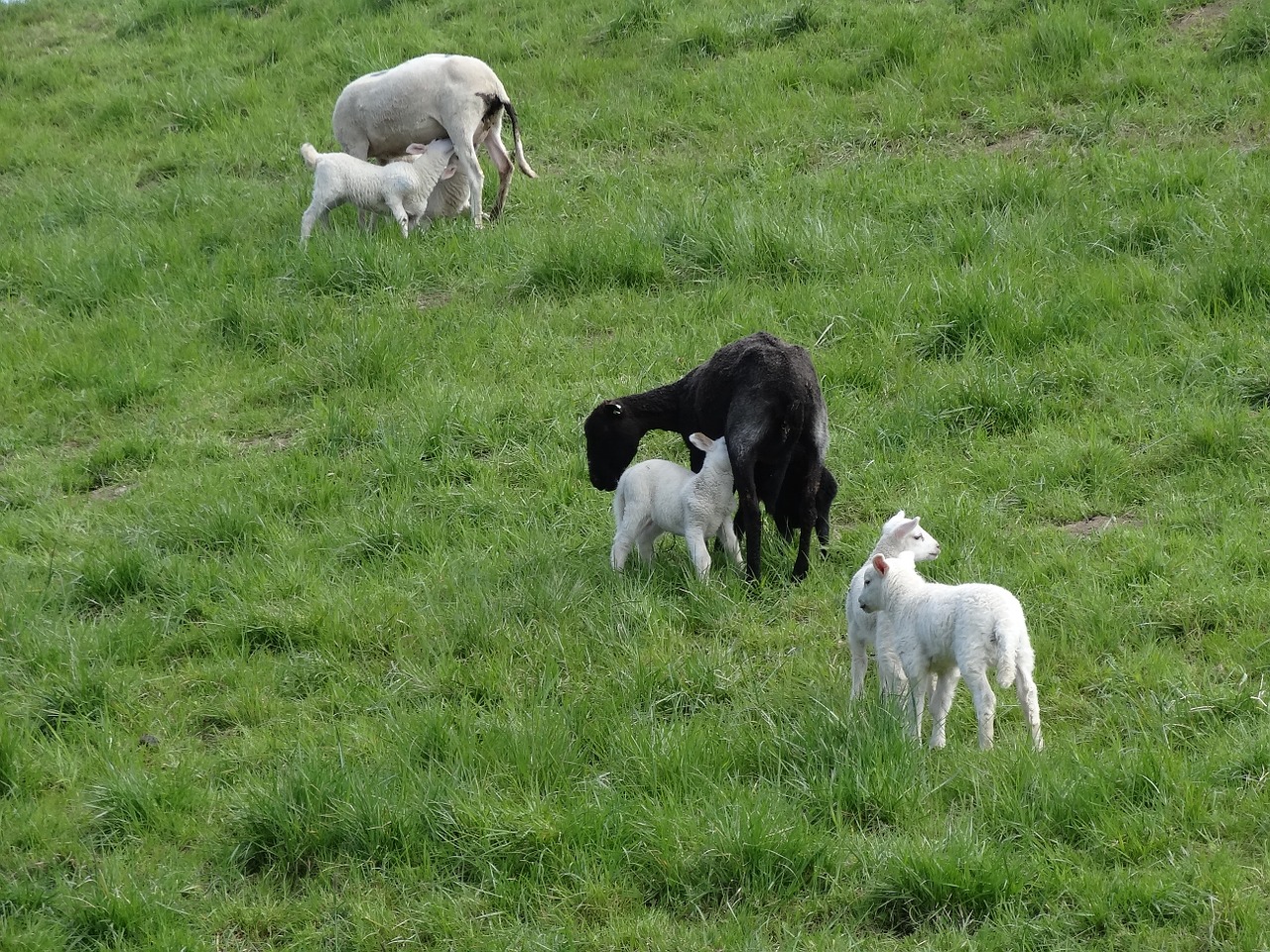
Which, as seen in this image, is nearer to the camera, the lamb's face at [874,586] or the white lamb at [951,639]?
the white lamb at [951,639]

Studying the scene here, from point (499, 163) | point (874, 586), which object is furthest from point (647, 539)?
point (499, 163)

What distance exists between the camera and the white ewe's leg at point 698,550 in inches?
259

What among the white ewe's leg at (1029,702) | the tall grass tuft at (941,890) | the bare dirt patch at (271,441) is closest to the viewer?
the tall grass tuft at (941,890)

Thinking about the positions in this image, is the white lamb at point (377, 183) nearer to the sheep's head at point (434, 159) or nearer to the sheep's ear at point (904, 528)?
the sheep's head at point (434, 159)

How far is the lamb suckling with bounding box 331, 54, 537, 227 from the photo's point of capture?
11.3 metres

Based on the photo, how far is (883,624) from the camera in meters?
5.41

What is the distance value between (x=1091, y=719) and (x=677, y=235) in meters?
5.50

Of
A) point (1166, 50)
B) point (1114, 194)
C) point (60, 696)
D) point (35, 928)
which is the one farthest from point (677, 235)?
point (35, 928)

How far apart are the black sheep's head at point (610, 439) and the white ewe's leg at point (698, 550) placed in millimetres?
754

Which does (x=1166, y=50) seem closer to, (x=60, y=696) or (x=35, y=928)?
(x=60, y=696)

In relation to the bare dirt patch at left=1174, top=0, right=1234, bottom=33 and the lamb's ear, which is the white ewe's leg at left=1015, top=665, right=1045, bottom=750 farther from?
the bare dirt patch at left=1174, top=0, right=1234, bottom=33

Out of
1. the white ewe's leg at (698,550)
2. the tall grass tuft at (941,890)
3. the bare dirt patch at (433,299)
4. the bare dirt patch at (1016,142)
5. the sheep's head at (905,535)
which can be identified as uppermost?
the bare dirt patch at (1016,142)

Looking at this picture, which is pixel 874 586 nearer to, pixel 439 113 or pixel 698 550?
pixel 698 550

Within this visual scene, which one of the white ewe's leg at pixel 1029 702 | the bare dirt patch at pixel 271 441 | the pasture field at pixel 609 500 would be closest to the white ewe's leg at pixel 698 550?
the pasture field at pixel 609 500
